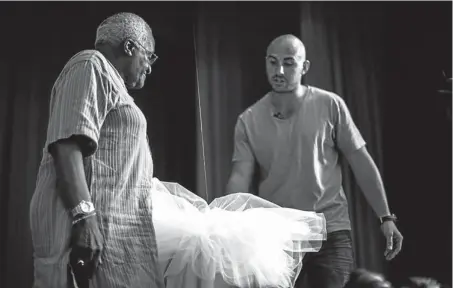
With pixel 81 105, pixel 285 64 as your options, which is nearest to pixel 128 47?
pixel 81 105

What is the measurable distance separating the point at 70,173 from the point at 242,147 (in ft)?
5.44

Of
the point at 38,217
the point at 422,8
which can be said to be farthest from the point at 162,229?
the point at 422,8

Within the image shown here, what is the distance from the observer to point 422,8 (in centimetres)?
387

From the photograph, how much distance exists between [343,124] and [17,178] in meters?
1.73

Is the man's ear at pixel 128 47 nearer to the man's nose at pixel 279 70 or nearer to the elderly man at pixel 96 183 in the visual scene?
the elderly man at pixel 96 183

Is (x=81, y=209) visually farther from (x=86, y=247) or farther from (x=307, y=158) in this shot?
(x=307, y=158)

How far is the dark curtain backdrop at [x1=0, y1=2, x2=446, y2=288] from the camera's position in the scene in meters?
3.62

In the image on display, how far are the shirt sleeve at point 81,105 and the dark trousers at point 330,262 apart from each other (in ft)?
4.85

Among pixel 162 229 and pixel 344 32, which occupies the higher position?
pixel 344 32

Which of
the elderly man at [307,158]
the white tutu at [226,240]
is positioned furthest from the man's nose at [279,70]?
the white tutu at [226,240]

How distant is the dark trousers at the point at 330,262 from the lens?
9.04 feet

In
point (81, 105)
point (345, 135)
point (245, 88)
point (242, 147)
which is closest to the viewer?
point (81, 105)

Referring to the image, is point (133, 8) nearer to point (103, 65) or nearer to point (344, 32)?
point (344, 32)

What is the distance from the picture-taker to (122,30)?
1694 millimetres
